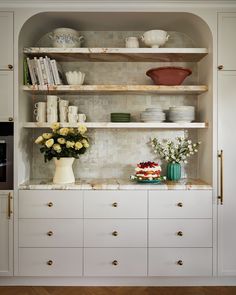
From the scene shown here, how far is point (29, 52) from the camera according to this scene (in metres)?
2.53

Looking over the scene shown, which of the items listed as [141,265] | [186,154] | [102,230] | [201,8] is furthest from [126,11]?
[141,265]

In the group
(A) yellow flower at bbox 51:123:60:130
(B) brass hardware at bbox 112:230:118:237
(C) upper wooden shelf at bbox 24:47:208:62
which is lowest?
(B) brass hardware at bbox 112:230:118:237

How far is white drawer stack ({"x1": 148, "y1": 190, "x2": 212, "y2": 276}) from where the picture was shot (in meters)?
2.43

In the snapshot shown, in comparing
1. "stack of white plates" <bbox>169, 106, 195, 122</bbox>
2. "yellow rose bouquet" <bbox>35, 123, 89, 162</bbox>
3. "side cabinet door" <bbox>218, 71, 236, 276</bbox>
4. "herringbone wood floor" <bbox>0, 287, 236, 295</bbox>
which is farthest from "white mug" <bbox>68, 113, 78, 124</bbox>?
"herringbone wood floor" <bbox>0, 287, 236, 295</bbox>

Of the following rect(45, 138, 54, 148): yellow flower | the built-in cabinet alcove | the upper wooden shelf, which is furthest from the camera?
the built-in cabinet alcove

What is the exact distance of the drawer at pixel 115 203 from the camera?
2420 millimetres

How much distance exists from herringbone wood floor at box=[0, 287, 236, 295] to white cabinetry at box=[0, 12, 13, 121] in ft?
4.79

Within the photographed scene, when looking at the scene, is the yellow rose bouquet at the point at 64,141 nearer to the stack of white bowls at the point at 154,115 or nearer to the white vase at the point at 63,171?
the white vase at the point at 63,171

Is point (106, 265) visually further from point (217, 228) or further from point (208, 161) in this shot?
point (208, 161)

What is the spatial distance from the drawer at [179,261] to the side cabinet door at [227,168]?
0.45ft

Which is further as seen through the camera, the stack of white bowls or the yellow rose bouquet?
the stack of white bowls

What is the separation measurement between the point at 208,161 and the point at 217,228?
1.92ft

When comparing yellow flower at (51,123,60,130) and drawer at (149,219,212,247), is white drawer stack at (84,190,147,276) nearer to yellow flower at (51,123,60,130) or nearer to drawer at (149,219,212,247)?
drawer at (149,219,212,247)

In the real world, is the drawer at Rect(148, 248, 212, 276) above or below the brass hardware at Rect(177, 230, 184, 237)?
below
